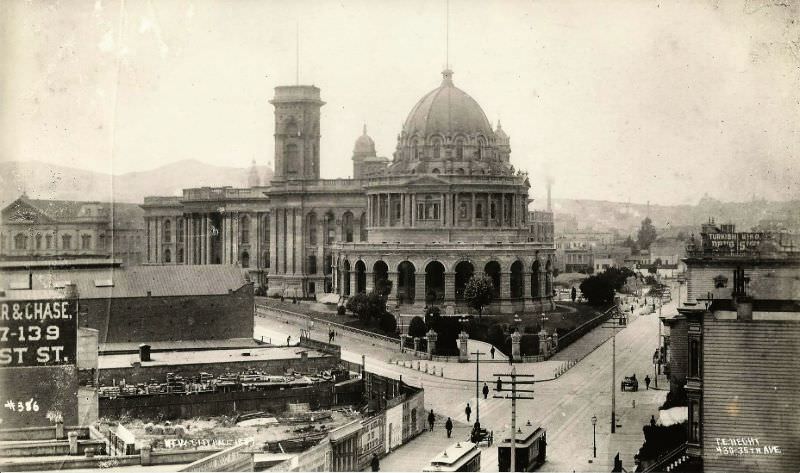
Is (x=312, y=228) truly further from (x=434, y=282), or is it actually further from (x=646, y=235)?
(x=646, y=235)

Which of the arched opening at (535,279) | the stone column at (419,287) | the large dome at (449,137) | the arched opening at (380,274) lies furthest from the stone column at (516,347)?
the large dome at (449,137)

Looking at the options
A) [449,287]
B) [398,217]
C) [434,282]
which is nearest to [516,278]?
[449,287]

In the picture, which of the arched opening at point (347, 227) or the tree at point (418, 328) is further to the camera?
the arched opening at point (347, 227)

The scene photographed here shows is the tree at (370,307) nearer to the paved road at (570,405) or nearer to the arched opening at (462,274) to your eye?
the paved road at (570,405)

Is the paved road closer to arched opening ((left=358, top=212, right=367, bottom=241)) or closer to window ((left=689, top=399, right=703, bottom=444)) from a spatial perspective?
window ((left=689, top=399, right=703, bottom=444))

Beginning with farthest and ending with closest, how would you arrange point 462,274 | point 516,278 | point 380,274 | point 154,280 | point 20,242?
point 380,274 < point 516,278 < point 462,274 < point 20,242 < point 154,280

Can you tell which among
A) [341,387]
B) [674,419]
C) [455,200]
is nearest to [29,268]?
[341,387]

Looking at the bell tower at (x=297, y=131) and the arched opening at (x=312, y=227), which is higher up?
the bell tower at (x=297, y=131)
